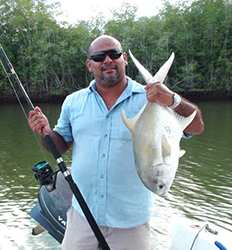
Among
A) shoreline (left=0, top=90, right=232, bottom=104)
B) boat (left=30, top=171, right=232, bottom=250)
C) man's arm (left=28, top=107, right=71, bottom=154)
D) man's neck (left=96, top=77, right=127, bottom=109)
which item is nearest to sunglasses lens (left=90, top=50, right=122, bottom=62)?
man's neck (left=96, top=77, right=127, bottom=109)

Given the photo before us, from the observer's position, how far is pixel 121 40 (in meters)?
45.2

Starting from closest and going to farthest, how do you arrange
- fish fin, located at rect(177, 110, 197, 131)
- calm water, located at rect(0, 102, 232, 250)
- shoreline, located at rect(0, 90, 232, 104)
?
1. fish fin, located at rect(177, 110, 197, 131)
2. calm water, located at rect(0, 102, 232, 250)
3. shoreline, located at rect(0, 90, 232, 104)

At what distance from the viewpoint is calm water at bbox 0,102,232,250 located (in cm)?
762

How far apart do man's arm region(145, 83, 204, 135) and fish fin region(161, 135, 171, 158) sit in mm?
169

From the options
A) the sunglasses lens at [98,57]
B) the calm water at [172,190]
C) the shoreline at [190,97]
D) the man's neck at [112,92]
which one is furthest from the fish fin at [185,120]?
the shoreline at [190,97]

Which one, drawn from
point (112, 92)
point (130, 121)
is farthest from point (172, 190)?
point (130, 121)

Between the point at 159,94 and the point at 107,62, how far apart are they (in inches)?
16.0

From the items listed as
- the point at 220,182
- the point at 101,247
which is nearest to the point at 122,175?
the point at 101,247

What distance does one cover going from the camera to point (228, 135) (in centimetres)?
1839

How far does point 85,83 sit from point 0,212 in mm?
38746

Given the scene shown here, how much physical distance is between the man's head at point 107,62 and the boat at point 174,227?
3.65 ft

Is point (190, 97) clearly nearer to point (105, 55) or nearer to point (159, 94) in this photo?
point (105, 55)

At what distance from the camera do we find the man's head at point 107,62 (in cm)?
278

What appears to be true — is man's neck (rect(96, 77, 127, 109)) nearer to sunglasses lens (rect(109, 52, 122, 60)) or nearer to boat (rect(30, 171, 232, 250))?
sunglasses lens (rect(109, 52, 122, 60))
